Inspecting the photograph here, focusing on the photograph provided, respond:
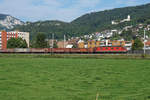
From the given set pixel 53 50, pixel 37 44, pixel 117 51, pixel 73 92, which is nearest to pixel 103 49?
pixel 117 51

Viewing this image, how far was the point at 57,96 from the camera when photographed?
977 centimetres

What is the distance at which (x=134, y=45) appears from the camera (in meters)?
108

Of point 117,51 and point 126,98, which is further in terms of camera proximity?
point 117,51

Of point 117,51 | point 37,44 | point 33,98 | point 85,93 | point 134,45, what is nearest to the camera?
point 33,98

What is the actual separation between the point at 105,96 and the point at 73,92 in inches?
66.7

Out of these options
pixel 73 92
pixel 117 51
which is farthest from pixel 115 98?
pixel 117 51

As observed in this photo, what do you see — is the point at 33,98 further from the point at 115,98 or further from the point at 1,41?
the point at 1,41

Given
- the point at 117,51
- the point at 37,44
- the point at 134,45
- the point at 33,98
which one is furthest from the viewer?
the point at 37,44

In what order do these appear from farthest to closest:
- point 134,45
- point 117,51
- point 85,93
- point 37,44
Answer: point 37,44 < point 134,45 < point 117,51 < point 85,93

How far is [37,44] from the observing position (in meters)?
123

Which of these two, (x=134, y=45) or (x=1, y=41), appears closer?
(x=134, y=45)

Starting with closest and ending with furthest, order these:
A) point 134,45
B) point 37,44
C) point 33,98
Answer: point 33,98
point 134,45
point 37,44

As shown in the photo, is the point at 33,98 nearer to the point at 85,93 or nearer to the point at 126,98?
the point at 85,93

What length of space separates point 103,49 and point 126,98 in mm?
79661
